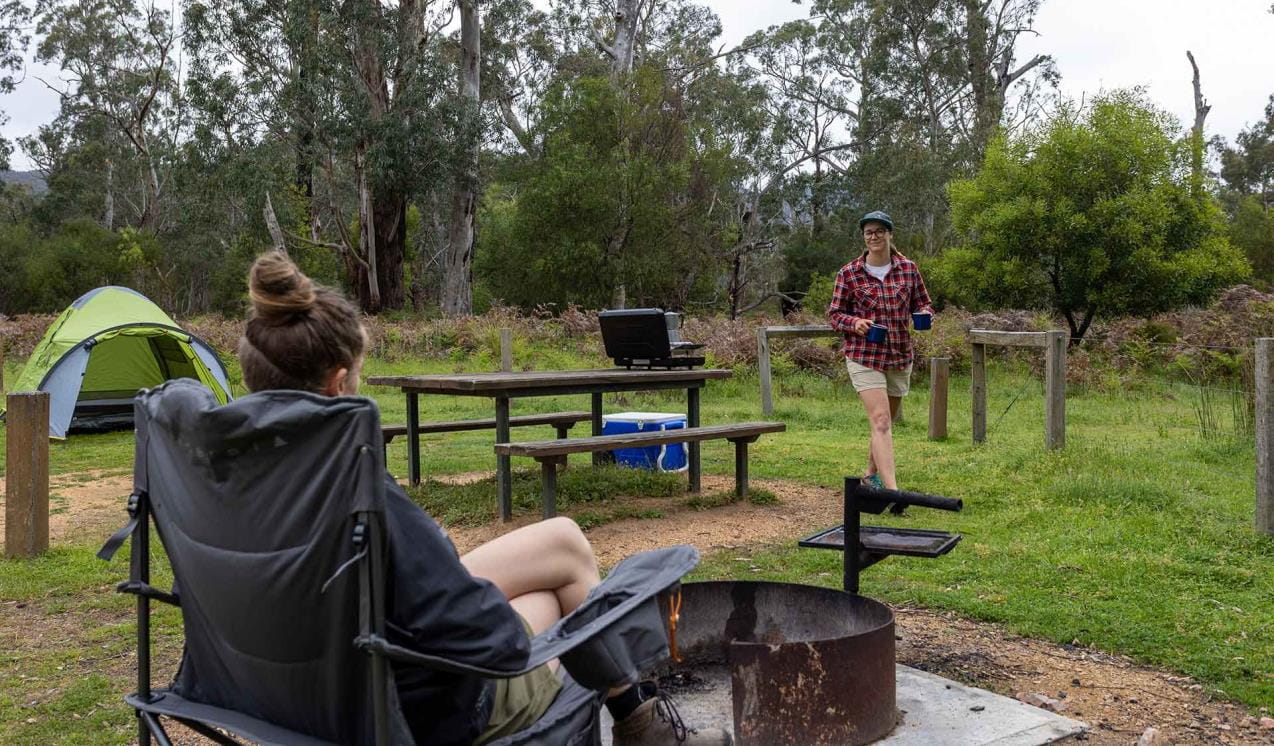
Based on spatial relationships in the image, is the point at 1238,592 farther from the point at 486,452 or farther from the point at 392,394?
the point at 392,394

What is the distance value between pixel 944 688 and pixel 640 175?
78.6 feet

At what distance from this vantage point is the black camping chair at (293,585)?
5.89ft

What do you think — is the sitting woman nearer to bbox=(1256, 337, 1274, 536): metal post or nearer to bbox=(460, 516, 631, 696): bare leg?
bbox=(460, 516, 631, 696): bare leg

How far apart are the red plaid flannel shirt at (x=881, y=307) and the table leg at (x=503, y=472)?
1985 millimetres

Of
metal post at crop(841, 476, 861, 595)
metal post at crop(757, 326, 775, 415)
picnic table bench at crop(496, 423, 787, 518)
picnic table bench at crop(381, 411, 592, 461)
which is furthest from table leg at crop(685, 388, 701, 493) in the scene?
metal post at crop(757, 326, 775, 415)

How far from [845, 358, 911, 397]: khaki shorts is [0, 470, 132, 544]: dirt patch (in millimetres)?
4400

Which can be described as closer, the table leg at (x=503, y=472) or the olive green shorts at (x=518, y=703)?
the olive green shorts at (x=518, y=703)

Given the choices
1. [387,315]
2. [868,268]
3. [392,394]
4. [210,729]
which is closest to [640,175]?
[387,315]

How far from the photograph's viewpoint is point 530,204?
2667cm

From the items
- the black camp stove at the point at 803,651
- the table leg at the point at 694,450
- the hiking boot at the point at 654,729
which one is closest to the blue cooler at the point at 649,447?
the table leg at the point at 694,450

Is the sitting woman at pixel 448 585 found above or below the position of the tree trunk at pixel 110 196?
below

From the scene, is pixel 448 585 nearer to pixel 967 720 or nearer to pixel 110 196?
pixel 967 720

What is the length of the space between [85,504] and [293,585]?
6.39m

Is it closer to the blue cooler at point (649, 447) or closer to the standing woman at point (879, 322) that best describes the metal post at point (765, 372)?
the blue cooler at point (649, 447)
